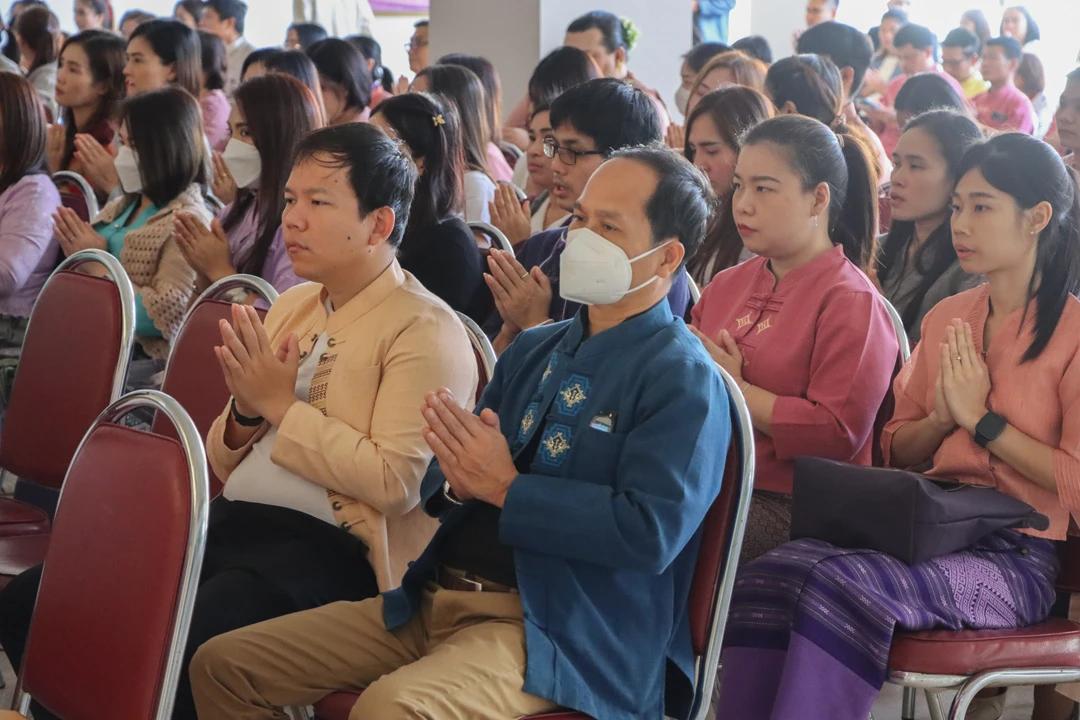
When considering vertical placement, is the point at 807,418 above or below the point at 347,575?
above

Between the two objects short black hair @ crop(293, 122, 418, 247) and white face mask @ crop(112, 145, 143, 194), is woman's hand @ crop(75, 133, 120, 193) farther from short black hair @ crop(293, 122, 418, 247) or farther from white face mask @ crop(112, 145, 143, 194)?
short black hair @ crop(293, 122, 418, 247)

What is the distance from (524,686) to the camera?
1547 millimetres

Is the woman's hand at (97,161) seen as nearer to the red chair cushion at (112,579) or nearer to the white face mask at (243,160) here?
the white face mask at (243,160)

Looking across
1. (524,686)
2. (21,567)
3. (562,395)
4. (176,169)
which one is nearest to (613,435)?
(562,395)

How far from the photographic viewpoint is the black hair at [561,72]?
4.39 m

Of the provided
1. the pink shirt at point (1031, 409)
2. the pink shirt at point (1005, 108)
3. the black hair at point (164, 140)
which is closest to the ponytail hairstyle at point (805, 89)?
the pink shirt at point (1031, 409)

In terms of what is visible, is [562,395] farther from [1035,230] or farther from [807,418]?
[1035,230]

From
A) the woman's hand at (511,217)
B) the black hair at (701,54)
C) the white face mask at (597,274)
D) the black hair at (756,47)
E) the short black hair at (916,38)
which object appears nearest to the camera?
the white face mask at (597,274)

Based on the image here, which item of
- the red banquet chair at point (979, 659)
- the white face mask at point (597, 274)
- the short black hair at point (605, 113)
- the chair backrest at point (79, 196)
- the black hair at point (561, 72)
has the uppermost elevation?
the short black hair at point (605, 113)

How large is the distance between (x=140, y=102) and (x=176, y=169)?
20cm

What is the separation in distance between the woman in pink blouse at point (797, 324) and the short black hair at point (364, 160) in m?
0.61

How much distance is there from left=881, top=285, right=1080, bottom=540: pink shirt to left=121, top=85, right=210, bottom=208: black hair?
2.12m

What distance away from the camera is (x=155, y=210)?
11.4 ft

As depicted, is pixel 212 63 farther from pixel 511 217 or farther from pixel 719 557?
pixel 719 557
